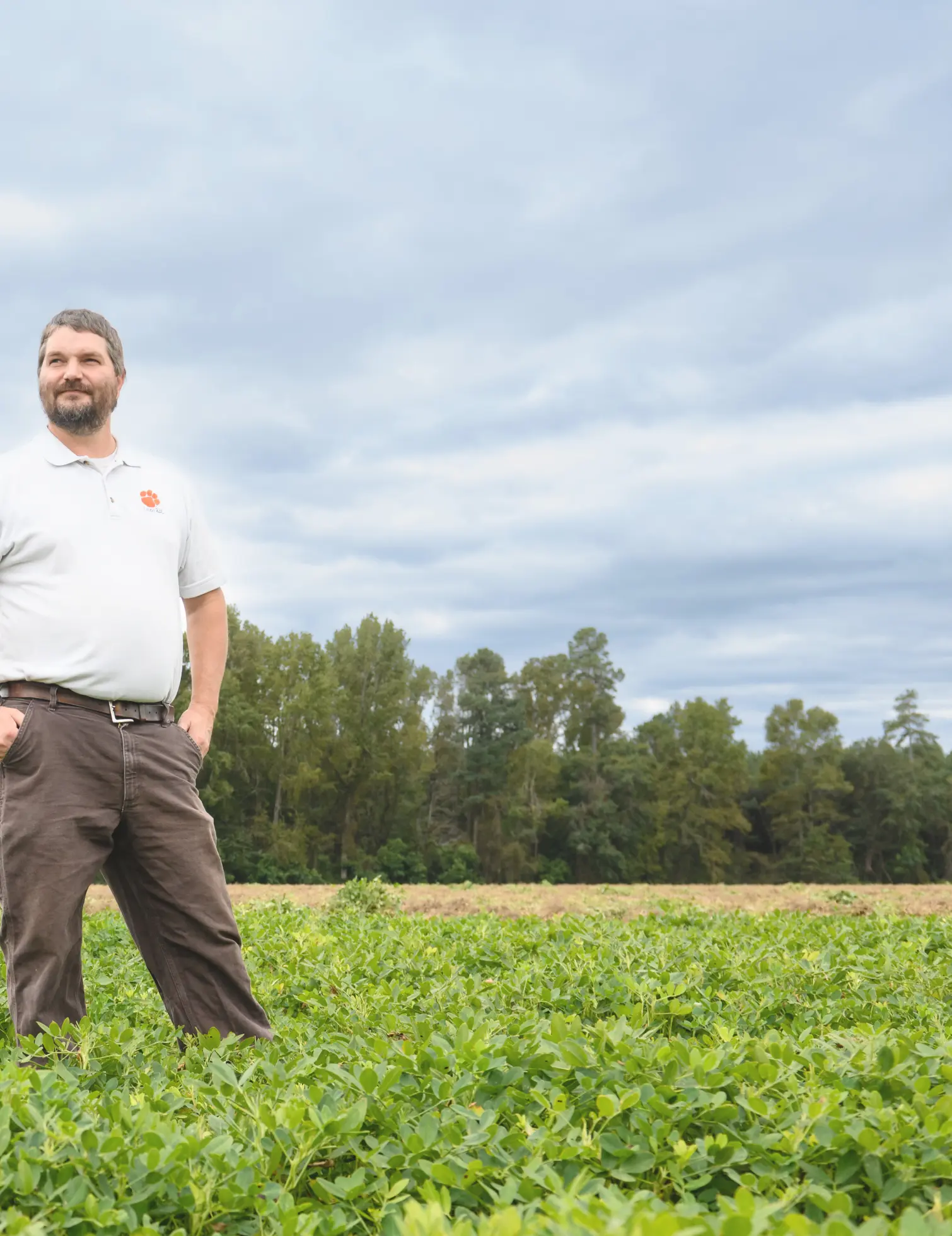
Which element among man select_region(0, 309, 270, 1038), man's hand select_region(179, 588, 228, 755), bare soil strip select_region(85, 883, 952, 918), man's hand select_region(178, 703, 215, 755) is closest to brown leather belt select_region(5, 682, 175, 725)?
man select_region(0, 309, 270, 1038)

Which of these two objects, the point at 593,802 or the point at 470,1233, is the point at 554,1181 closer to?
the point at 470,1233

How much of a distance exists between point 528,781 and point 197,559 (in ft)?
140

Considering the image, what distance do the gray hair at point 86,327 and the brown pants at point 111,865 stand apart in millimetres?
1515

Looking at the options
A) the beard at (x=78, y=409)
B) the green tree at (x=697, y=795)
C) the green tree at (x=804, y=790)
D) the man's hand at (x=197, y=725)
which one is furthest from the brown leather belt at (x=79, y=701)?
the green tree at (x=804, y=790)

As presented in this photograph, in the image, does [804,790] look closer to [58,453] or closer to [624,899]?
[624,899]

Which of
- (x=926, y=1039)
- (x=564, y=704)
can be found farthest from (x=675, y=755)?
(x=926, y=1039)

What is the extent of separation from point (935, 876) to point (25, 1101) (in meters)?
55.8

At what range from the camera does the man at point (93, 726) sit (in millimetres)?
3881

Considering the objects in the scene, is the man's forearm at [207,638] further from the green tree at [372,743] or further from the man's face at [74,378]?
the green tree at [372,743]

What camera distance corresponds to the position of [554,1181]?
2242 mm

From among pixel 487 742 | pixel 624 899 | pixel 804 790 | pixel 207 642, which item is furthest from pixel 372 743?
pixel 207 642

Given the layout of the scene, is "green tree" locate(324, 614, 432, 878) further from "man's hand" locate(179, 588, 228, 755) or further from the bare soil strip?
"man's hand" locate(179, 588, 228, 755)

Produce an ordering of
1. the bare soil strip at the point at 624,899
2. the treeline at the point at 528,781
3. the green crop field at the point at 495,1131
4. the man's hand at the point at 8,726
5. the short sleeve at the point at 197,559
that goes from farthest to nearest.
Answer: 1. the treeline at the point at 528,781
2. the bare soil strip at the point at 624,899
3. the short sleeve at the point at 197,559
4. the man's hand at the point at 8,726
5. the green crop field at the point at 495,1131

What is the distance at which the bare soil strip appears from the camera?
12.2 metres
